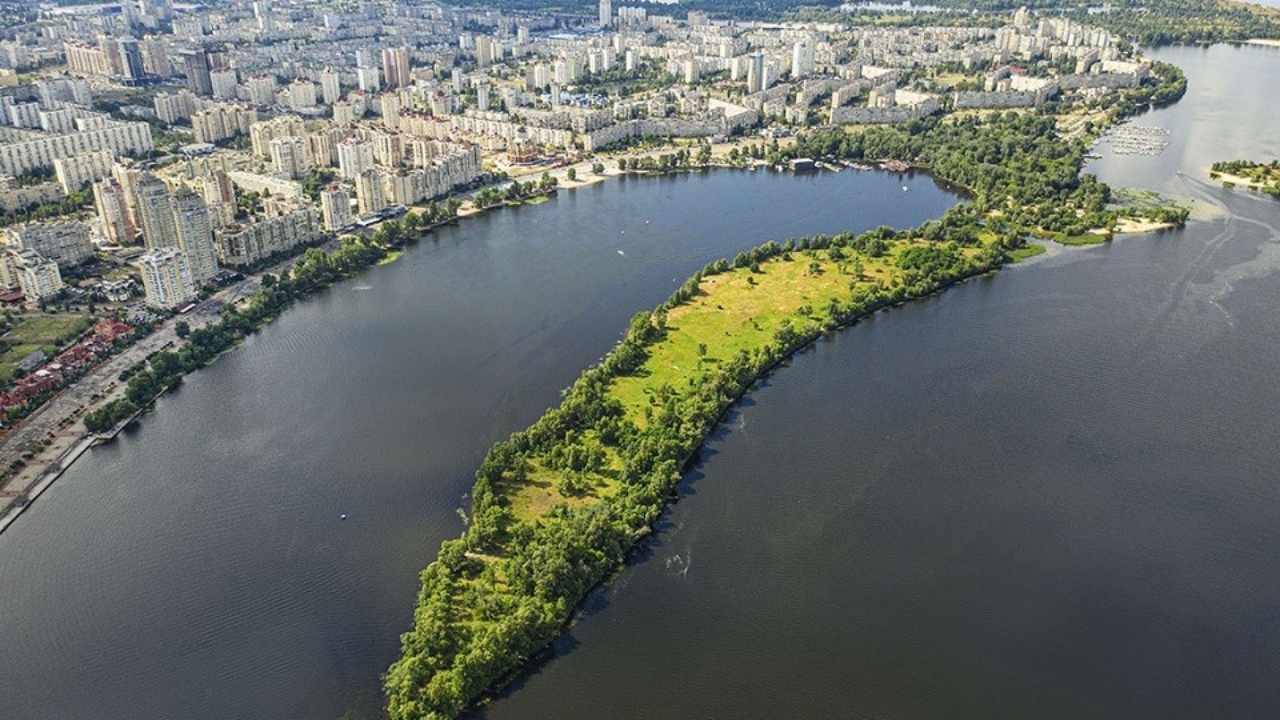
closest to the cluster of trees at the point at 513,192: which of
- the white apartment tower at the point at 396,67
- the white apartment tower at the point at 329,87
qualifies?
the white apartment tower at the point at 329,87

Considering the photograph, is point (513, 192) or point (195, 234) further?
point (513, 192)

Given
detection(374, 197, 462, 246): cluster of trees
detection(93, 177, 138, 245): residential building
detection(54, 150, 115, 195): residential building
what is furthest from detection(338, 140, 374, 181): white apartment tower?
detection(54, 150, 115, 195): residential building

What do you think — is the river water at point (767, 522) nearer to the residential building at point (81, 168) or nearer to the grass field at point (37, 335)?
the grass field at point (37, 335)

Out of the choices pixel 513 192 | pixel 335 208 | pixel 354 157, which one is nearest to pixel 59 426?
pixel 335 208

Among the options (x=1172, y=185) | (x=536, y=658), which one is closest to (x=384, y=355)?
(x=536, y=658)

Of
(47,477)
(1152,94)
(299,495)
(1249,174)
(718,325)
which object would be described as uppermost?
(1152,94)

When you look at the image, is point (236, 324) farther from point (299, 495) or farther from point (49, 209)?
point (49, 209)

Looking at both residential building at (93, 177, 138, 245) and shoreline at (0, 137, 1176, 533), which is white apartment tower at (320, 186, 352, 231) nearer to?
shoreline at (0, 137, 1176, 533)
